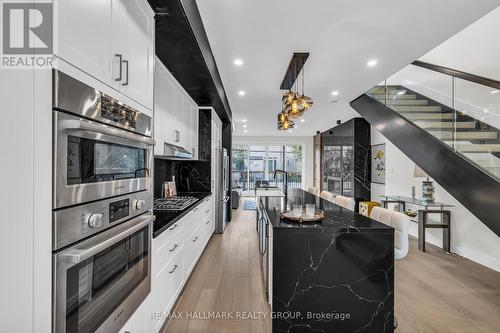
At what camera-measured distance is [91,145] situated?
39.8 inches

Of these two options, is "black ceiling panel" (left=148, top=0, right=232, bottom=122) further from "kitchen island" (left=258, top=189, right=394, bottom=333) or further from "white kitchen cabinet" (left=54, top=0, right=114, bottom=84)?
"kitchen island" (left=258, top=189, right=394, bottom=333)

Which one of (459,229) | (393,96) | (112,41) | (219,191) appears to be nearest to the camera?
(112,41)

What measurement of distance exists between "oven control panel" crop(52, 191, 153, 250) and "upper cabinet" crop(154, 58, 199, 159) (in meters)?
1.11

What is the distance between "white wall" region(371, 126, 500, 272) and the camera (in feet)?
10.7

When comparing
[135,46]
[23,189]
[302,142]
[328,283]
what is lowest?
[328,283]

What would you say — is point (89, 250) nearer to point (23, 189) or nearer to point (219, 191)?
point (23, 189)

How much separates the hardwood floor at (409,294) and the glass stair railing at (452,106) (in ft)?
4.33

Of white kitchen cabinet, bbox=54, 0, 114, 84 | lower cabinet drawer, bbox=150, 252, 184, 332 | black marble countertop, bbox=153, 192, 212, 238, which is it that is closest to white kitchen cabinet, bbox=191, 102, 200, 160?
black marble countertop, bbox=153, 192, 212, 238

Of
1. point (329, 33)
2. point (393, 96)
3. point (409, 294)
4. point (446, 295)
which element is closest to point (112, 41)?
point (329, 33)

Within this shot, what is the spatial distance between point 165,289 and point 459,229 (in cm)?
432

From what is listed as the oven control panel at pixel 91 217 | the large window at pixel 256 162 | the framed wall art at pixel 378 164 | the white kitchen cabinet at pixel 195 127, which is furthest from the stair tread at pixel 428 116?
the large window at pixel 256 162

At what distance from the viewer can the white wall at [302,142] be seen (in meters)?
9.89

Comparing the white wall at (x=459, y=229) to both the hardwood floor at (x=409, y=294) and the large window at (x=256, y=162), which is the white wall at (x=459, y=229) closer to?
the hardwood floor at (x=409, y=294)

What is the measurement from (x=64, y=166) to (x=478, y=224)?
15.7ft
